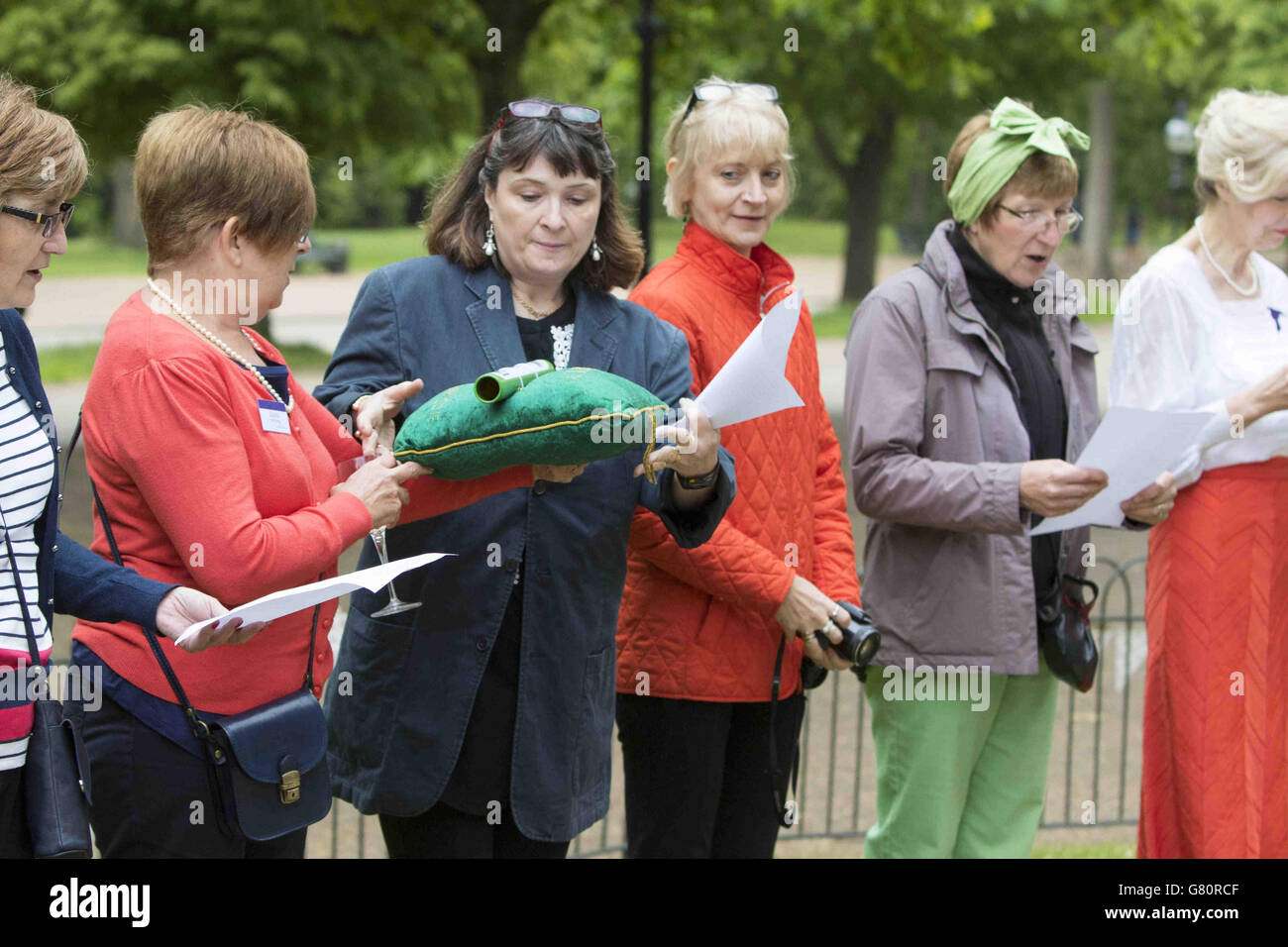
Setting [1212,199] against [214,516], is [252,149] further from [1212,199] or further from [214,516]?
[1212,199]

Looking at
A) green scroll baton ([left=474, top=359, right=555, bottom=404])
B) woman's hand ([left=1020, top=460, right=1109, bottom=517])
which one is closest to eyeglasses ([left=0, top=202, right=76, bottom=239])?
green scroll baton ([left=474, top=359, right=555, bottom=404])

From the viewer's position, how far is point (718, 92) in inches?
135

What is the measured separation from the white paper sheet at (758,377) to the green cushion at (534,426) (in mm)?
133

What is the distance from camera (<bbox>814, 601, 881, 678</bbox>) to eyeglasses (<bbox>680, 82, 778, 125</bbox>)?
1247 millimetres

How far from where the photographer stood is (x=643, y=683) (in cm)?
323

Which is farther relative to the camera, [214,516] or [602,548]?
[602,548]

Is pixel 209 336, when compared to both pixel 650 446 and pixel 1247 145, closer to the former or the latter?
pixel 650 446

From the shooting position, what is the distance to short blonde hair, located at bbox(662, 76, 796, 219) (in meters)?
3.33

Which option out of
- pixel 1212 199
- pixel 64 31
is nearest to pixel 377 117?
pixel 64 31

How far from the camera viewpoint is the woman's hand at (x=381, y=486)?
2.57m

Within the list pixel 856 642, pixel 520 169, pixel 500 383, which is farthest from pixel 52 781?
pixel 856 642

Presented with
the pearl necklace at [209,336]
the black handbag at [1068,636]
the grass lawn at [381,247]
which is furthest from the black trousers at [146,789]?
the grass lawn at [381,247]

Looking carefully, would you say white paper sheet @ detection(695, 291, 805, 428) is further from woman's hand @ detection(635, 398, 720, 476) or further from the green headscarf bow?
the green headscarf bow

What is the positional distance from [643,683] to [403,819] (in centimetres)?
63
